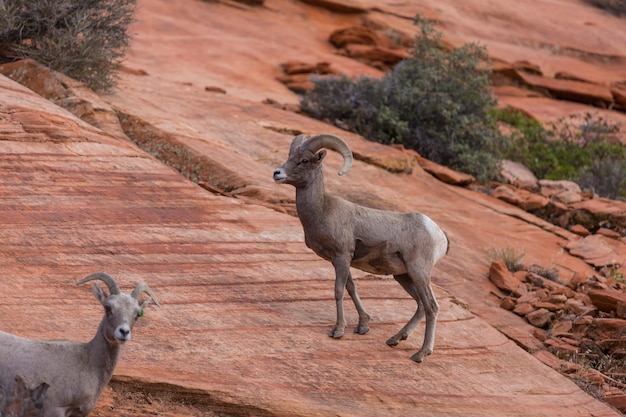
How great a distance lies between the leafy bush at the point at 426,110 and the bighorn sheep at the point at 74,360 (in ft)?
36.4

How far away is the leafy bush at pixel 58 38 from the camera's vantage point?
12867 millimetres

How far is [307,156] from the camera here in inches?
314

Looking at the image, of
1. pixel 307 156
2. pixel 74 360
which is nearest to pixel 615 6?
pixel 307 156

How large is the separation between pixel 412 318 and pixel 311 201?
4.48 feet

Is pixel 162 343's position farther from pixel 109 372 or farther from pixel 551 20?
pixel 551 20

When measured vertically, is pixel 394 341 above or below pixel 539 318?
above

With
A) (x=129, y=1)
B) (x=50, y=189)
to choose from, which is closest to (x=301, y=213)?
(x=50, y=189)

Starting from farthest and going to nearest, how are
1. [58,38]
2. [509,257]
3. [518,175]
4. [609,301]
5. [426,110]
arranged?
[518,175] < [426,110] < [58,38] < [509,257] < [609,301]

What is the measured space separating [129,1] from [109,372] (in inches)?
377

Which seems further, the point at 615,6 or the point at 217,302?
the point at 615,6

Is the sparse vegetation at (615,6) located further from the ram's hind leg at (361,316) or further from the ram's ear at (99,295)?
the ram's ear at (99,295)

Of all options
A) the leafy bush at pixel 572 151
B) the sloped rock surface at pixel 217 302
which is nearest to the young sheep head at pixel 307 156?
the sloped rock surface at pixel 217 302

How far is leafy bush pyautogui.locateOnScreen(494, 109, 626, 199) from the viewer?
60.4 ft

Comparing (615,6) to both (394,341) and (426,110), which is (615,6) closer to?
(426,110)
